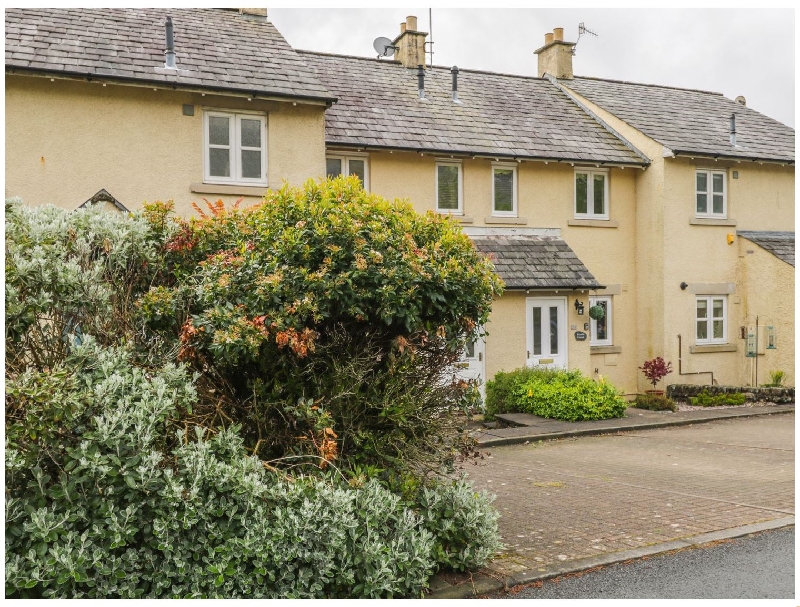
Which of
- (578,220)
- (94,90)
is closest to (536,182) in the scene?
(578,220)

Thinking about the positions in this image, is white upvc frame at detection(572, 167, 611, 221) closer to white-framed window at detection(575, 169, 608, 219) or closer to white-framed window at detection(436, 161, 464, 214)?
white-framed window at detection(575, 169, 608, 219)

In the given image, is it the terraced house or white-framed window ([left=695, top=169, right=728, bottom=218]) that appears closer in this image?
the terraced house

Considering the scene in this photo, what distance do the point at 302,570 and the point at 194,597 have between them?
75cm

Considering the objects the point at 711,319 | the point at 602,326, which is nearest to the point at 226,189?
the point at 602,326

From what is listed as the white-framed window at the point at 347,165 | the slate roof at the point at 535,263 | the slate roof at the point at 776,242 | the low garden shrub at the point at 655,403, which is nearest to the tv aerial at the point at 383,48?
the white-framed window at the point at 347,165

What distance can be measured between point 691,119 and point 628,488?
15.5 meters

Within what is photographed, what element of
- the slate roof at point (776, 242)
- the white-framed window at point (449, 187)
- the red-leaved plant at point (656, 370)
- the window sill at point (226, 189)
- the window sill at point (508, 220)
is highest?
the white-framed window at point (449, 187)

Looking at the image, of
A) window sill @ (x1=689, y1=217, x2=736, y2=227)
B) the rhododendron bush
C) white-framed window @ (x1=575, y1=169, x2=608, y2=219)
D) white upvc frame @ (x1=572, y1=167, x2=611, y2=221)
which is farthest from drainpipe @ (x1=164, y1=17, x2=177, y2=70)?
window sill @ (x1=689, y1=217, x2=736, y2=227)

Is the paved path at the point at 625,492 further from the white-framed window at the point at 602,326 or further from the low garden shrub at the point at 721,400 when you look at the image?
the white-framed window at the point at 602,326

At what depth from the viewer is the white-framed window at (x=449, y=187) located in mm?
18172

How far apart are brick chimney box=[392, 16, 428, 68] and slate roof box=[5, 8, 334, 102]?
552 centimetres

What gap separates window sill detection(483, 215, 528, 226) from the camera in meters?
18.5

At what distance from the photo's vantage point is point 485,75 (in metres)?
22.5

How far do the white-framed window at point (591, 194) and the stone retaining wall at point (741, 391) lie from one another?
4.85 m
